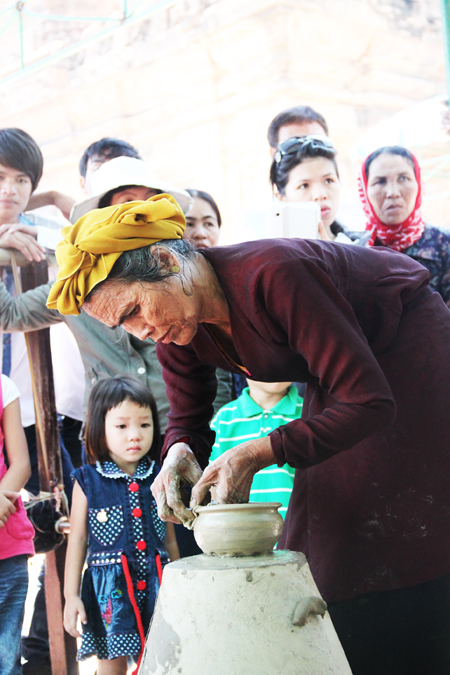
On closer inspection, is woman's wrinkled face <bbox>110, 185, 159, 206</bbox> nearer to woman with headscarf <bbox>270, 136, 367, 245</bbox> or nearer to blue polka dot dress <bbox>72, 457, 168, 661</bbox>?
woman with headscarf <bbox>270, 136, 367, 245</bbox>

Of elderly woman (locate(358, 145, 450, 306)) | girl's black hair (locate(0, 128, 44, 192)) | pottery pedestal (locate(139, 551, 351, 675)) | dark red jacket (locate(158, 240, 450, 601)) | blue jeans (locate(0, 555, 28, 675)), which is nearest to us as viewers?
pottery pedestal (locate(139, 551, 351, 675))

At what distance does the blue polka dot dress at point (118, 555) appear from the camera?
10.6ft

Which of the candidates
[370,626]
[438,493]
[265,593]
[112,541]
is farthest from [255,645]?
[112,541]

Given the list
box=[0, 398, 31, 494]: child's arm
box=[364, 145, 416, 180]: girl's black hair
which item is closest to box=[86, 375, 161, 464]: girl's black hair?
box=[0, 398, 31, 494]: child's arm

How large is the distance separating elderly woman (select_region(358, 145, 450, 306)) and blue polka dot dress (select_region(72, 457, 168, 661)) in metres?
1.62

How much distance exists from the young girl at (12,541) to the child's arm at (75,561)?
0.59ft

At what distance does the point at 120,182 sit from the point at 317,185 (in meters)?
0.98

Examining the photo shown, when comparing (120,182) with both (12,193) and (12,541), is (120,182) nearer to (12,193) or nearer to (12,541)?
(12,193)

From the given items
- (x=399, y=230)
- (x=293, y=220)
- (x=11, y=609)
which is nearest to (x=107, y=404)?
(x=11, y=609)

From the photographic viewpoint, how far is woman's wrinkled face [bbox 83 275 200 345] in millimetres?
2184

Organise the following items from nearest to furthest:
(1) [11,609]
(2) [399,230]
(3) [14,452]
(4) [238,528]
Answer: (4) [238,528] < (1) [11,609] < (3) [14,452] < (2) [399,230]

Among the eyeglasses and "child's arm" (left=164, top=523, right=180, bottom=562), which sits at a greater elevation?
the eyeglasses

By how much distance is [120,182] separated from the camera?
3.74 metres

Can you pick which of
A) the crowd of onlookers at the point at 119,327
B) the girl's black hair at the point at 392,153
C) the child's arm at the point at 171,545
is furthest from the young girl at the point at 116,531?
the girl's black hair at the point at 392,153
